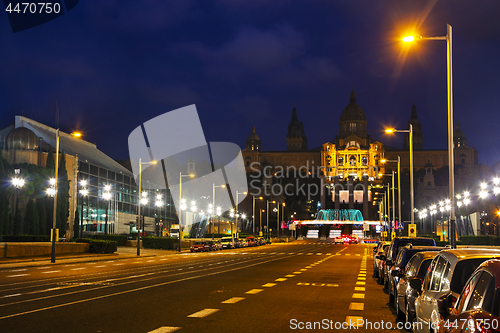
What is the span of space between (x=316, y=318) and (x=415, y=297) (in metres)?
2.94

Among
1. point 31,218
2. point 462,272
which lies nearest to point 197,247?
point 31,218

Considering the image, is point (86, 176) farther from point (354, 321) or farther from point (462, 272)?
point (462, 272)

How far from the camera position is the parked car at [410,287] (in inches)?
387

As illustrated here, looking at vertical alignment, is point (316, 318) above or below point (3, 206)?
below

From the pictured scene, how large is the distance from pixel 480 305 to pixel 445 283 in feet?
8.52

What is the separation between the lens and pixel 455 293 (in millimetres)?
7184

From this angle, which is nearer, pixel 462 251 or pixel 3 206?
pixel 462 251

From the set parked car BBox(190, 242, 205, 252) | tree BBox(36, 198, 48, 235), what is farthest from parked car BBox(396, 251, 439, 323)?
tree BBox(36, 198, 48, 235)

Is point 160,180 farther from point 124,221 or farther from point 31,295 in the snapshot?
point 31,295

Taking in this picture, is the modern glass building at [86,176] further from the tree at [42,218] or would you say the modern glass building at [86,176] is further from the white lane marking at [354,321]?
the white lane marking at [354,321]

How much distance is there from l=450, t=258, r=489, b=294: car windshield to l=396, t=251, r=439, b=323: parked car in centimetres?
209

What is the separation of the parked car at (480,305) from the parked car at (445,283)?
1004 mm

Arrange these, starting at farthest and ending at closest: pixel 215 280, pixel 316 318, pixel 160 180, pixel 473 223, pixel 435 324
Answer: pixel 160 180
pixel 473 223
pixel 215 280
pixel 316 318
pixel 435 324

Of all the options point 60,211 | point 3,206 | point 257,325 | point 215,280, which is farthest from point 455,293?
point 60,211
